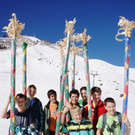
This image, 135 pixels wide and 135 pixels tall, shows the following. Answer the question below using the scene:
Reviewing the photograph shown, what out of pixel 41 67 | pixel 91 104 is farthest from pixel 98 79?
pixel 91 104

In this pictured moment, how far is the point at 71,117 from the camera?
3412 millimetres

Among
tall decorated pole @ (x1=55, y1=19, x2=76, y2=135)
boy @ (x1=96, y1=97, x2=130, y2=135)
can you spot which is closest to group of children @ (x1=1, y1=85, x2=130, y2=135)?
boy @ (x1=96, y1=97, x2=130, y2=135)

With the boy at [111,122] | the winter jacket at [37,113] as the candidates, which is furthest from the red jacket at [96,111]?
the winter jacket at [37,113]

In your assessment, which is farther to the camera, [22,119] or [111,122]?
[22,119]

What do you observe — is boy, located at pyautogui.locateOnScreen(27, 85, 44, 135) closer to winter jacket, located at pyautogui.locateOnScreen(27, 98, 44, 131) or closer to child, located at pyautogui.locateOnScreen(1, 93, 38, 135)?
winter jacket, located at pyautogui.locateOnScreen(27, 98, 44, 131)

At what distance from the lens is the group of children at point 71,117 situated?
9.72ft

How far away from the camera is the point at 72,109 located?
2990mm

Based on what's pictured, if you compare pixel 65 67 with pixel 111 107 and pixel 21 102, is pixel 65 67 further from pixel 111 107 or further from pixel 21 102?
pixel 111 107

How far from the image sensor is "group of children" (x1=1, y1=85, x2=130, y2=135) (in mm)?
2963

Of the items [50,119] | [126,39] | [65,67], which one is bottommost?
[50,119]

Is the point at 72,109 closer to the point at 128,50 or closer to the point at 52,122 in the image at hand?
the point at 52,122

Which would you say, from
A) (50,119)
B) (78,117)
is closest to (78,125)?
(78,117)

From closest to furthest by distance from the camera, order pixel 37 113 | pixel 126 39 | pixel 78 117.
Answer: pixel 78 117, pixel 126 39, pixel 37 113

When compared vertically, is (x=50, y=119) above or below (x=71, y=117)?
below
